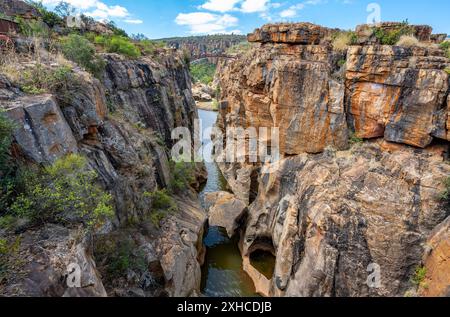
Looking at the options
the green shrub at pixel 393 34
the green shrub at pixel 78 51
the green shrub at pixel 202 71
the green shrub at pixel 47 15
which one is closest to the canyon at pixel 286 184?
the green shrub at pixel 393 34

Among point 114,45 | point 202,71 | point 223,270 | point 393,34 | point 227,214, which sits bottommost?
point 223,270

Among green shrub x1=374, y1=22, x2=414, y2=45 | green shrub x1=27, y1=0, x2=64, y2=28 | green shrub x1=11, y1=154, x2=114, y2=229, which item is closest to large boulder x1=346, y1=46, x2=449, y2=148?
green shrub x1=374, y1=22, x2=414, y2=45

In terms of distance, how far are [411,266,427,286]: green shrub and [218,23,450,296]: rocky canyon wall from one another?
6.4 inches

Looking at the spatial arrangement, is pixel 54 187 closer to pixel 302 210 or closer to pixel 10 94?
pixel 10 94

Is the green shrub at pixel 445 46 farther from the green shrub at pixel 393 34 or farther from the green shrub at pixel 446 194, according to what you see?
the green shrub at pixel 446 194

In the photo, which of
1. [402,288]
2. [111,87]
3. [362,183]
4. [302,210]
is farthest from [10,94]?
[402,288]

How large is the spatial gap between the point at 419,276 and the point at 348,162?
5.00m

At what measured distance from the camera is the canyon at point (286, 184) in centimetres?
702

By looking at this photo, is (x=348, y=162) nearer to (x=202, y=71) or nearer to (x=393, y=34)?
(x=393, y=34)

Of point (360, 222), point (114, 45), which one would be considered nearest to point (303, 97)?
point (360, 222)

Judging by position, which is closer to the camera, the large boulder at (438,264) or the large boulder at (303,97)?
the large boulder at (438,264)

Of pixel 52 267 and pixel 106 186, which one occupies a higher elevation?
pixel 106 186

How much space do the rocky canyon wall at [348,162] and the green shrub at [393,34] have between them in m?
0.74

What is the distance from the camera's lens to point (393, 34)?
499 inches
